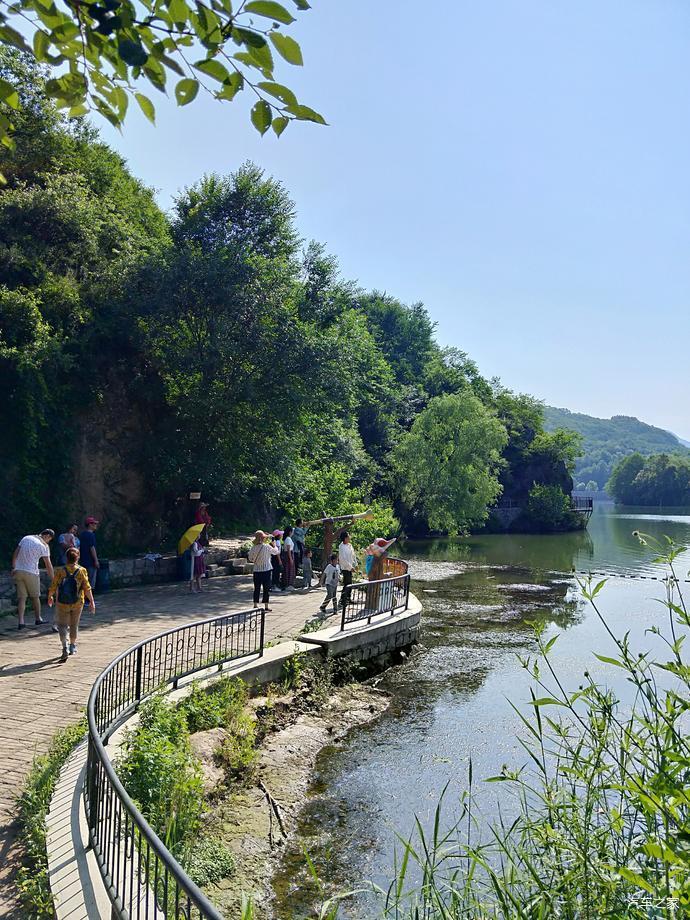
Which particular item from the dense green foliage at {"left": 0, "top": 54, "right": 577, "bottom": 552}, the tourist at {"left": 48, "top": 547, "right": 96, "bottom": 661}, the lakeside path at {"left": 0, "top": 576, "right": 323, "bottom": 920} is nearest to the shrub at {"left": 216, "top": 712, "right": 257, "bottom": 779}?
the lakeside path at {"left": 0, "top": 576, "right": 323, "bottom": 920}

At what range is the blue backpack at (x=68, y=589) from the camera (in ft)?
33.0

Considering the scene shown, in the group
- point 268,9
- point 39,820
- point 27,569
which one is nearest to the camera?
point 268,9

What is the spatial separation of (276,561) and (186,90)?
15154mm

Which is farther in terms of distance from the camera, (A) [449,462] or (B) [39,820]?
(A) [449,462]

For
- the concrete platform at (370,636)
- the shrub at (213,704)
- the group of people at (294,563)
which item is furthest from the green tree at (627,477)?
the shrub at (213,704)

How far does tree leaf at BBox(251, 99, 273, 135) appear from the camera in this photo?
10.2ft

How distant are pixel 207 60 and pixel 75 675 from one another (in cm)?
841

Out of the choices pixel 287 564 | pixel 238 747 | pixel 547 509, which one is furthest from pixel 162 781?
pixel 547 509

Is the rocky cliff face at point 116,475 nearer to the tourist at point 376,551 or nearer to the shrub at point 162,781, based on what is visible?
the tourist at point 376,551

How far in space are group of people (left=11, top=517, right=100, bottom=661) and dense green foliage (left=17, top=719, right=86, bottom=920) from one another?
303cm

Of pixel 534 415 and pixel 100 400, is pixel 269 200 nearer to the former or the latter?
pixel 100 400

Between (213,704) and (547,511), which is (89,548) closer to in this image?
(213,704)

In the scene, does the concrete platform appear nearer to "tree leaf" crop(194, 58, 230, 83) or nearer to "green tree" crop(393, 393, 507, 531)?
"tree leaf" crop(194, 58, 230, 83)

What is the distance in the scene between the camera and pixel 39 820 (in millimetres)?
5402
